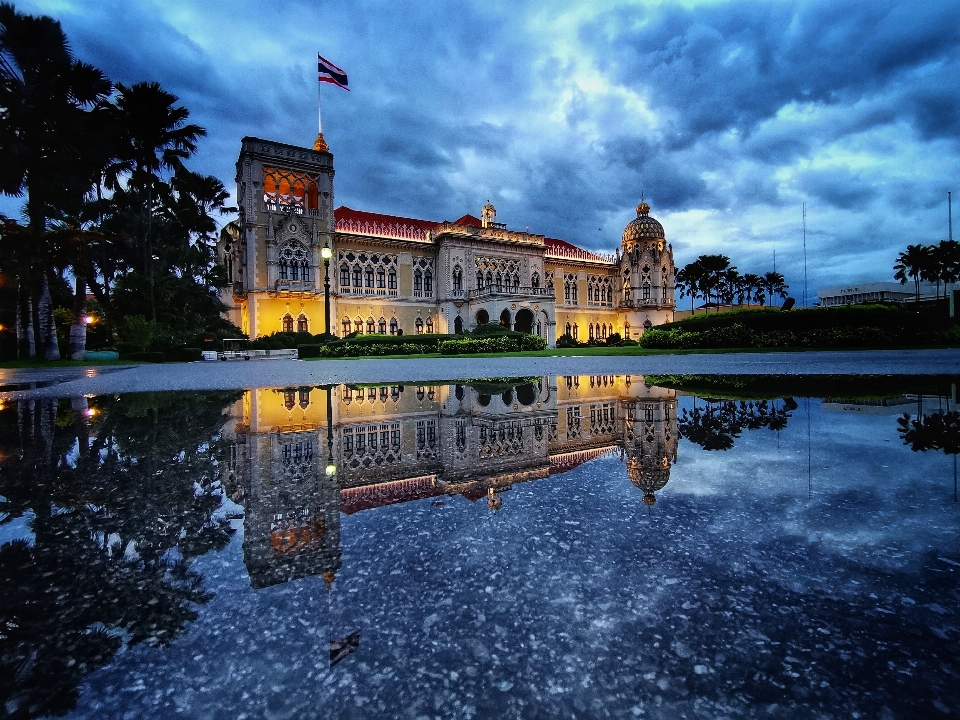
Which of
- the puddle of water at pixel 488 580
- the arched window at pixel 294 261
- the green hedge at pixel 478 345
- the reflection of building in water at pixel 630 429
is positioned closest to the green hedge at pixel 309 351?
the green hedge at pixel 478 345

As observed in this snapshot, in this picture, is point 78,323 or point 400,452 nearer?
point 400,452

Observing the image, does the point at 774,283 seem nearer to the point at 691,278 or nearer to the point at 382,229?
the point at 691,278

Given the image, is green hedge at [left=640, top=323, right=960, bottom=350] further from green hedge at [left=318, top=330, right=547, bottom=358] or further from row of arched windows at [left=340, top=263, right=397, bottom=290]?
row of arched windows at [left=340, top=263, right=397, bottom=290]

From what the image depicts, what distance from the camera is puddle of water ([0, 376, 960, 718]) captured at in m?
1.04

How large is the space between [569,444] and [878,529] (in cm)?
204

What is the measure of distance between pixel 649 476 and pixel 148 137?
35.2 metres

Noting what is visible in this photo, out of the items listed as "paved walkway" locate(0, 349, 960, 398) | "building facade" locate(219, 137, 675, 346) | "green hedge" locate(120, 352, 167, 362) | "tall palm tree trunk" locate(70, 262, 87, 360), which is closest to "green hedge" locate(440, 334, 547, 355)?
"paved walkway" locate(0, 349, 960, 398)

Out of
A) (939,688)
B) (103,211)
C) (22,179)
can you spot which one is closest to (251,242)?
(103,211)

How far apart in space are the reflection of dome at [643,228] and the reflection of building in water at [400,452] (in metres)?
55.3

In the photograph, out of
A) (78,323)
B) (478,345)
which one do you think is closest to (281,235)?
(78,323)

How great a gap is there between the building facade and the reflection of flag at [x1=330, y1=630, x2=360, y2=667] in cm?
3763

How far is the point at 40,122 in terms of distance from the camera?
73.3 ft

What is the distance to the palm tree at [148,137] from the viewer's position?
27625 millimetres

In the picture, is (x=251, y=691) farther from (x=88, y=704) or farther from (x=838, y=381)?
(x=838, y=381)
